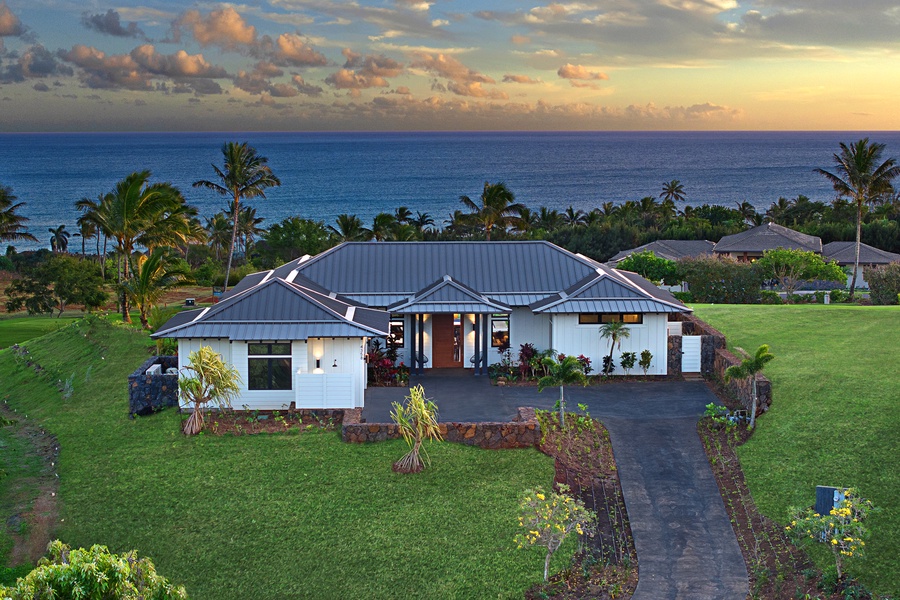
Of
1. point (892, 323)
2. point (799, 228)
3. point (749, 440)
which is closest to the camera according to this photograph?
point (749, 440)

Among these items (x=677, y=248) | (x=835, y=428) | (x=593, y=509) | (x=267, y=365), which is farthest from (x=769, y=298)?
(x=267, y=365)

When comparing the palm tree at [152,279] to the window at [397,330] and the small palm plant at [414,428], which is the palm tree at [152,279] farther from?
the small palm plant at [414,428]

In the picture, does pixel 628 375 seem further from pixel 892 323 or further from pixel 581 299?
pixel 892 323

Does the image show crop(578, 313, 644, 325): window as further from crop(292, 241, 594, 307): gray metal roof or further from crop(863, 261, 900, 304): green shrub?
crop(863, 261, 900, 304): green shrub

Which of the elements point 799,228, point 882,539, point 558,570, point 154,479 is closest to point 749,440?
point 882,539

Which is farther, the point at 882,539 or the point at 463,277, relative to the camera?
the point at 463,277

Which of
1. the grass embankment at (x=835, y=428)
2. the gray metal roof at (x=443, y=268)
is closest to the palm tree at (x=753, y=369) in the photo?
the grass embankment at (x=835, y=428)

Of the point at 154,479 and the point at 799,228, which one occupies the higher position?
the point at 799,228

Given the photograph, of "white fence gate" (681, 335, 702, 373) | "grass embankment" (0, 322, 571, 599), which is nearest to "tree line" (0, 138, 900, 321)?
"grass embankment" (0, 322, 571, 599)
